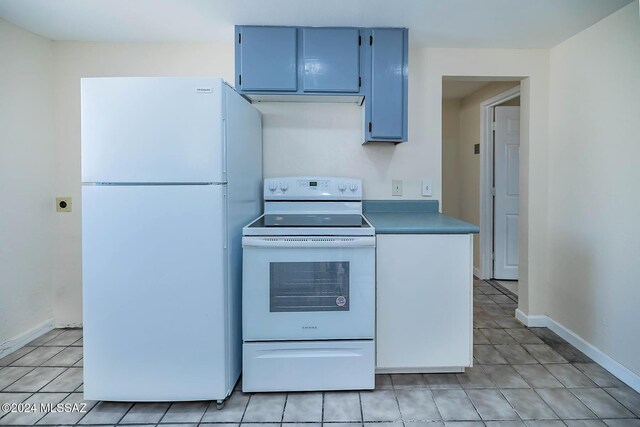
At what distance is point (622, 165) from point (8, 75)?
3.85 meters

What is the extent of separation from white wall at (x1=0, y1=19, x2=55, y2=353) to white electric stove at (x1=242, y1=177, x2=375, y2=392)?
1.74 meters

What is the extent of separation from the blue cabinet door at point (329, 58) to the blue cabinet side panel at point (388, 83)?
0.13 m

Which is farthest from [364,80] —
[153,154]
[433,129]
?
[153,154]

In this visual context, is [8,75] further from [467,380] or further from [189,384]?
[467,380]

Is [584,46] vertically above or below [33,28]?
below

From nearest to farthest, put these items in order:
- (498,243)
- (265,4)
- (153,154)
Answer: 1. (153,154)
2. (265,4)
3. (498,243)

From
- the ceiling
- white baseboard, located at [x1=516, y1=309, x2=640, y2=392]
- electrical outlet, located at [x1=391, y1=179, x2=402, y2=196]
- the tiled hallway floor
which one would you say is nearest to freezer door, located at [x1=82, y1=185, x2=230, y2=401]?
the tiled hallway floor

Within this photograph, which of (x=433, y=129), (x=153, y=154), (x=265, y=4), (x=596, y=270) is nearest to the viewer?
(x=153, y=154)

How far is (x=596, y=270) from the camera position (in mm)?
2121

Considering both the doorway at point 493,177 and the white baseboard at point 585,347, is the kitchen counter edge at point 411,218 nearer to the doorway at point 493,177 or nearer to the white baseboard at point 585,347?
the white baseboard at point 585,347

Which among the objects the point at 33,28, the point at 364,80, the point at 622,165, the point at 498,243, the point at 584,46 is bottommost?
the point at 498,243

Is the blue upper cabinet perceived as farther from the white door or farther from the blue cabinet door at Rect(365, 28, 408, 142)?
the white door

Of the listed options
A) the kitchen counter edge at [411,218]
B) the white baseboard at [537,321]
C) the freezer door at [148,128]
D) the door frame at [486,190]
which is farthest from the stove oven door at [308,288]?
the door frame at [486,190]

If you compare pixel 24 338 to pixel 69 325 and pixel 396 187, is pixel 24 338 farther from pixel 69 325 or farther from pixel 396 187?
pixel 396 187
